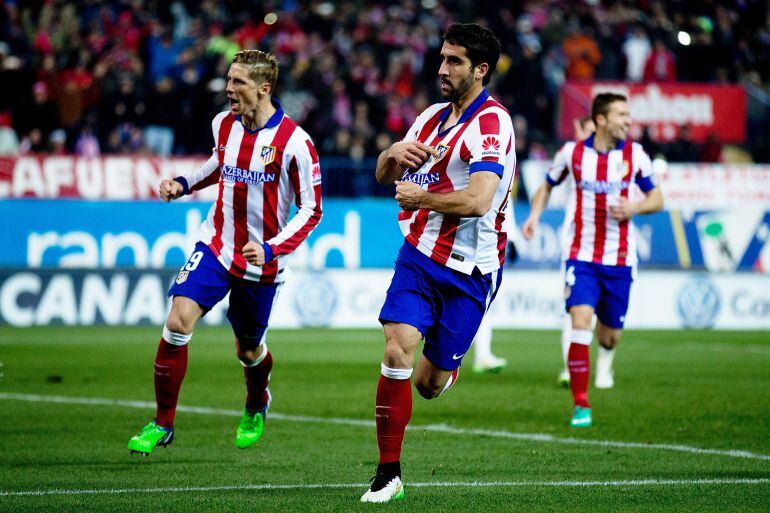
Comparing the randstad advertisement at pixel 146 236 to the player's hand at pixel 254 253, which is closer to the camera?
the player's hand at pixel 254 253

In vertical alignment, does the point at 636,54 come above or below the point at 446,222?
below

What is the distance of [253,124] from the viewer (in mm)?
8070

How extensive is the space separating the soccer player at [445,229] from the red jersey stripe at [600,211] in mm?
3793

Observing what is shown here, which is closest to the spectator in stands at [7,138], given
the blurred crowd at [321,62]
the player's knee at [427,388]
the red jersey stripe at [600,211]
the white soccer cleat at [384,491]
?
the blurred crowd at [321,62]

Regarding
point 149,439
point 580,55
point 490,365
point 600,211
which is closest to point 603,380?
point 490,365

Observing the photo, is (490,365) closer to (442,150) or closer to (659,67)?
(442,150)

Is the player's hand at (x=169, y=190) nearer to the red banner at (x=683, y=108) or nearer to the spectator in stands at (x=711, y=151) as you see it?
the red banner at (x=683, y=108)

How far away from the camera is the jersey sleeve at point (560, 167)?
1100cm

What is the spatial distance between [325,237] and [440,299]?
45.0ft

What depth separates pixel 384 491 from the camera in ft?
20.7

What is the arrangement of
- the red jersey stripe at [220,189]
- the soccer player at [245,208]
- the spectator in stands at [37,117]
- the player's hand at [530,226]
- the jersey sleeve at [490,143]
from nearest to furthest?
the jersey sleeve at [490,143]
the soccer player at [245,208]
the red jersey stripe at [220,189]
the player's hand at [530,226]
the spectator in stands at [37,117]

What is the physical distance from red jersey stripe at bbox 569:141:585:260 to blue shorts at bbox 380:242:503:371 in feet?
12.9

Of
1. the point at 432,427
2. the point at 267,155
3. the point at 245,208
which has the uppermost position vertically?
the point at 267,155

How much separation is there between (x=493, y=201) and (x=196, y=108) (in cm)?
1604
